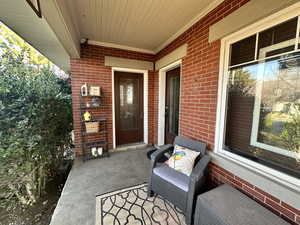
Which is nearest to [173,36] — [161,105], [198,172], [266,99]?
[161,105]

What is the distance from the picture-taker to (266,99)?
1328 mm

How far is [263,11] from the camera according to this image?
1.19 metres

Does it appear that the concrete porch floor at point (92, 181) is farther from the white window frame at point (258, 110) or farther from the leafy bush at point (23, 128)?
the white window frame at point (258, 110)

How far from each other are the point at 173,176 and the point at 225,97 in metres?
1.21

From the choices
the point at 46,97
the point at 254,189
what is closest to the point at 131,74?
the point at 46,97

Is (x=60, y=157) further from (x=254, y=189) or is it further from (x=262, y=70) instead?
(x=262, y=70)

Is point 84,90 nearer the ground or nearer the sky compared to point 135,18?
nearer the ground

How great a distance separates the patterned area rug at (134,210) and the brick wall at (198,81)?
0.77m

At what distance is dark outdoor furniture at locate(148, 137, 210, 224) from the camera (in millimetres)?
1315

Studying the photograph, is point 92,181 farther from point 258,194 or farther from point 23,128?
point 258,194

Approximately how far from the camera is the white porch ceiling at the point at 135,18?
172 centimetres

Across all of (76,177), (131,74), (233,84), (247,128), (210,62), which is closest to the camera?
(247,128)

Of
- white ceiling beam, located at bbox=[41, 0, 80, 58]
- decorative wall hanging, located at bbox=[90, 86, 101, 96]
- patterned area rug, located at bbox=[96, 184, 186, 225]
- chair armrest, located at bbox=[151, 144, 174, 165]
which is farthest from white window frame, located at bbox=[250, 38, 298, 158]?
decorative wall hanging, located at bbox=[90, 86, 101, 96]

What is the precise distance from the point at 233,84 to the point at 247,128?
574mm
